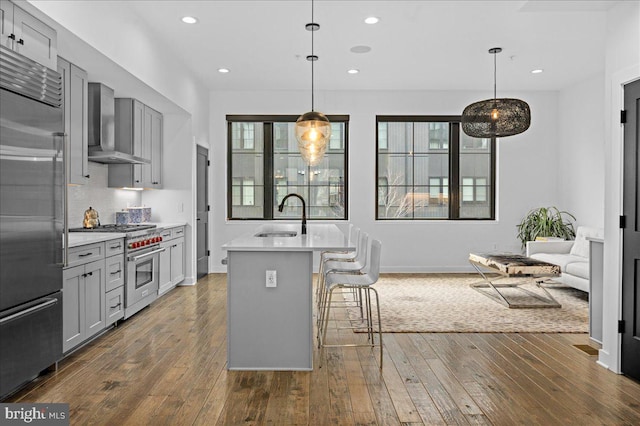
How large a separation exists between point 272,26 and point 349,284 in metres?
2.94

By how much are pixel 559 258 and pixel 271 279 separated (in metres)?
4.38

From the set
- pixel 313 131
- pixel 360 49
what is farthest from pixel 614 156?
pixel 360 49

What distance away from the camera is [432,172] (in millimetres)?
7656

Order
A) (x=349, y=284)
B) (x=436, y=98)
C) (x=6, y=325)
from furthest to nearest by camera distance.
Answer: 1. (x=436, y=98)
2. (x=349, y=284)
3. (x=6, y=325)

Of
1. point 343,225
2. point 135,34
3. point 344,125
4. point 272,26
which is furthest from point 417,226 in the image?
point 135,34

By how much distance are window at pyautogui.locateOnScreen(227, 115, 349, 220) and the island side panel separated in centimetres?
441

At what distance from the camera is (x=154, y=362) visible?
338 centimetres

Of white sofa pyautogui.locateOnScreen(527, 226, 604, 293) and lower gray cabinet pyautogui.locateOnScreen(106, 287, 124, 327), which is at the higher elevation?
white sofa pyautogui.locateOnScreen(527, 226, 604, 293)

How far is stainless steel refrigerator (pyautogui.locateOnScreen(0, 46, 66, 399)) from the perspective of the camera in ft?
8.48

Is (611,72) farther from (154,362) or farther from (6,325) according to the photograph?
(6,325)

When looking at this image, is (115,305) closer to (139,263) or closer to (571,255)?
(139,263)

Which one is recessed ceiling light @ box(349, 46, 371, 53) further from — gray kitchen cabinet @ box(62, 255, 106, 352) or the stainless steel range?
gray kitchen cabinet @ box(62, 255, 106, 352)

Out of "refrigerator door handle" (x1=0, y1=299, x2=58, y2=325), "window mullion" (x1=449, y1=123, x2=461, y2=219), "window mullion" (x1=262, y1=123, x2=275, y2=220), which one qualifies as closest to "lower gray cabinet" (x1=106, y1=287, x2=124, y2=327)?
"refrigerator door handle" (x1=0, y1=299, x2=58, y2=325)

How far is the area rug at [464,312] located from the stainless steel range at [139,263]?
2216 millimetres
